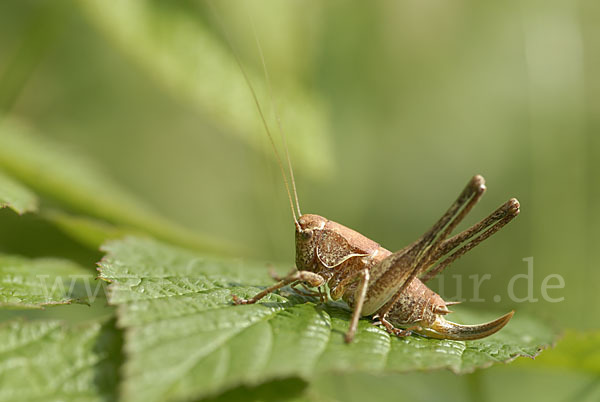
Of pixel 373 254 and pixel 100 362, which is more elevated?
pixel 373 254

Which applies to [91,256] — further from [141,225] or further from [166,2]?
[166,2]

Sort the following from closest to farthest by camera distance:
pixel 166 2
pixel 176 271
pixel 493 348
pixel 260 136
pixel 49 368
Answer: pixel 49 368
pixel 493 348
pixel 176 271
pixel 166 2
pixel 260 136

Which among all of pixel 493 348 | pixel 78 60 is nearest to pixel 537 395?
pixel 493 348

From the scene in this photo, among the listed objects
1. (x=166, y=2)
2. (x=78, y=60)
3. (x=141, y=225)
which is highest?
(x=78, y=60)

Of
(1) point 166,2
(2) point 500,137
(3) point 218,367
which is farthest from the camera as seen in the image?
(2) point 500,137

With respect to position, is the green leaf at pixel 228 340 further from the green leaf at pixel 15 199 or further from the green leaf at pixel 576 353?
the green leaf at pixel 15 199

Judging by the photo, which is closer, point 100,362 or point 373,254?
point 100,362

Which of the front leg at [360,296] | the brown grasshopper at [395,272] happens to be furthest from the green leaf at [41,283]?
the front leg at [360,296]
